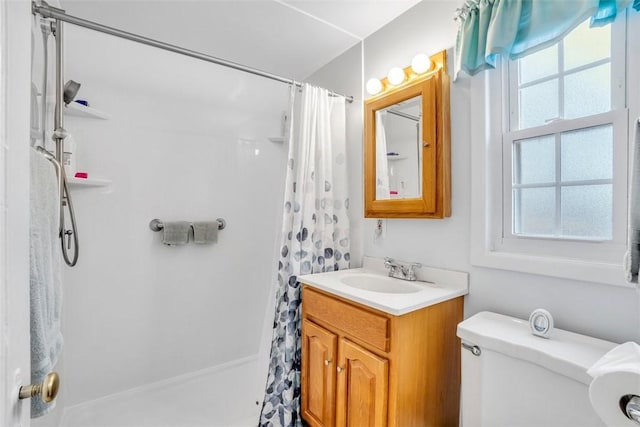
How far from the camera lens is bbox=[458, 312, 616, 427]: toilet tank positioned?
85cm

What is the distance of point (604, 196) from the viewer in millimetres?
1050

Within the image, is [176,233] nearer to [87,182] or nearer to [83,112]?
[87,182]

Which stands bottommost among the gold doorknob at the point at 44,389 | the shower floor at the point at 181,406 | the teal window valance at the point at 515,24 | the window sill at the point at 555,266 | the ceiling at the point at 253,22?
the shower floor at the point at 181,406

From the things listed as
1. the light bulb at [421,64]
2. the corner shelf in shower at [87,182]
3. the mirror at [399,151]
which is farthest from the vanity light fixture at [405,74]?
the corner shelf in shower at [87,182]

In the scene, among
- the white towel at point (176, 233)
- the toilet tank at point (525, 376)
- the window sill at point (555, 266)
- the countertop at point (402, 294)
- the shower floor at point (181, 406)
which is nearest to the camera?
the toilet tank at point (525, 376)

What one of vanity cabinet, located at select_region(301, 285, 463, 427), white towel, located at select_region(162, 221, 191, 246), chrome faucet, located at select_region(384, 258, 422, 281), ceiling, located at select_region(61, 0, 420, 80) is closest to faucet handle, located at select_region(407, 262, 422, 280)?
Result: chrome faucet, located at select_region(384, 258, 422, 281)

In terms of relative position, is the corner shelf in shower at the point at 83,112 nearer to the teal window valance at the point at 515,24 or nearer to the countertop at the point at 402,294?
the countertop at the point at 402,294

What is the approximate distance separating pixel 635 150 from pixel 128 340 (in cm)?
262

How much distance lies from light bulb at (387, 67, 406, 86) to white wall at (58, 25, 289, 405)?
1039mm

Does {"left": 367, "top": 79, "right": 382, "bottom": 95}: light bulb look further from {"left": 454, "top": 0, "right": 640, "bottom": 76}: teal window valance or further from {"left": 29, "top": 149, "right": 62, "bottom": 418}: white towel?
{"left": 29, "top": 149, "right": 62, "bottom": 418}: white towel

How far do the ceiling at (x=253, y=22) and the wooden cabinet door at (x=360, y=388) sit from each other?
1.76 metres

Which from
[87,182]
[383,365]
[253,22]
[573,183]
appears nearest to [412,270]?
[383,365]

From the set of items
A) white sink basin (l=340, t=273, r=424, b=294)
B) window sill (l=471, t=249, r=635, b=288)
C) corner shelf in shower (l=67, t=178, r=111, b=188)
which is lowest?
white sink basin (l=340, t=273, r=424, b=294)

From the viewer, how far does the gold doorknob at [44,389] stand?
540mm
